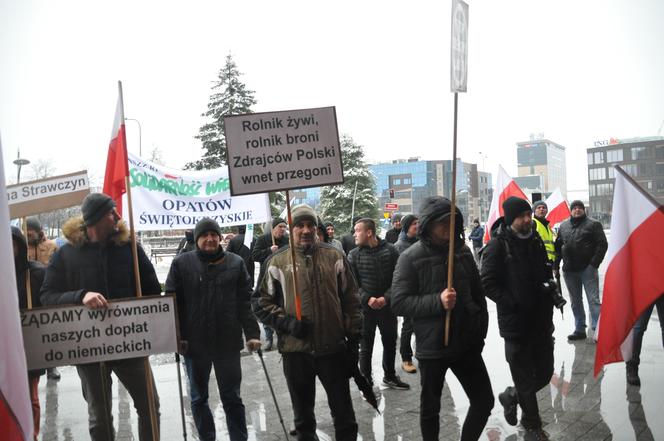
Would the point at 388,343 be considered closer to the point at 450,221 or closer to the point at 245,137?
the point at 450,221

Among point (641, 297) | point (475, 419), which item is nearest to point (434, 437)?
point (475, 419)

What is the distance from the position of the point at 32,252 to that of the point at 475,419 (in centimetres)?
581

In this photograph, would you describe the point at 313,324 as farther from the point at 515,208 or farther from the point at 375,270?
the point at 375,270

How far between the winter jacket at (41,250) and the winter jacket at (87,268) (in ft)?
11.3

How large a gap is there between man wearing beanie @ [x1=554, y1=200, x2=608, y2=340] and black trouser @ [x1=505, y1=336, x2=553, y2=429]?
153 inches

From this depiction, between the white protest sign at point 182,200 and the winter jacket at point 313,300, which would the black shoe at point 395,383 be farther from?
the white protest sign at point 182,200

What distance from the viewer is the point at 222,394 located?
450 cm

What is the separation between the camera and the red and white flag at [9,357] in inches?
91.0

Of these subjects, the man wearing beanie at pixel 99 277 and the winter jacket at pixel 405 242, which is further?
the winter jacket at pixel 405 242

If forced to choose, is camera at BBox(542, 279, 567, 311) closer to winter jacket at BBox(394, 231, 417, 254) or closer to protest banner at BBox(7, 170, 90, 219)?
winter jacket at BBox(394, 231, 417, 254)

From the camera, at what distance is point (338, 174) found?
14.2 ft

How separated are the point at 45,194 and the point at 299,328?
4.09 m

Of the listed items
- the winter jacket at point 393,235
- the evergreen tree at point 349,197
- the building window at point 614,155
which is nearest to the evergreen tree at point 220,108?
the evergreen tree at point 349,197

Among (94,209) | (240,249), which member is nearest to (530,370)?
(94,209)
